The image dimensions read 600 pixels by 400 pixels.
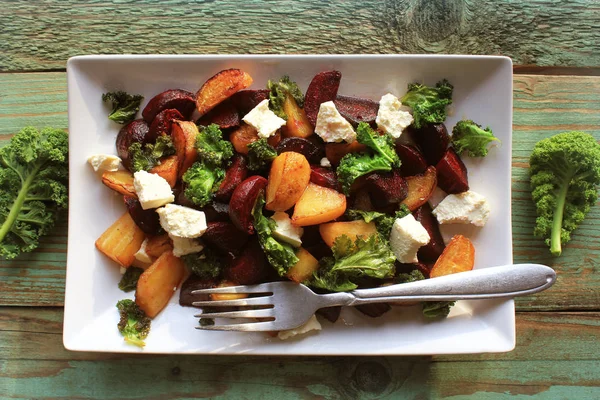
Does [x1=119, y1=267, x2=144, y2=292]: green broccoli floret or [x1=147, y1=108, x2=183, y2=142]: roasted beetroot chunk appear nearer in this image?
[x1=147, y1=108, x2=183, y2=142]: roasted beetroot chunk

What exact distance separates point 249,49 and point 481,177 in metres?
1.11

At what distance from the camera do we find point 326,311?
6.39ft

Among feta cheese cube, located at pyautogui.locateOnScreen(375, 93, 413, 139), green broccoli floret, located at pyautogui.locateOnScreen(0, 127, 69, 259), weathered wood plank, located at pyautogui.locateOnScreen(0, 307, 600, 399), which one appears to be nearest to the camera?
feta cheese cube, located at pyautogui.locateOnScreen(375, 93, 413, 139)

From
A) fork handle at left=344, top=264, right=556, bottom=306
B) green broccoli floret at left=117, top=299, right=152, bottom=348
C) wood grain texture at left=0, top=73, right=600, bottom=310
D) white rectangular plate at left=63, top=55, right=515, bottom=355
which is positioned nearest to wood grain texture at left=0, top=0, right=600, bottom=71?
wood grain texture at left=0, top=73, right=600, bottom=310

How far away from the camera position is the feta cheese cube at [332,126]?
71.0 inches

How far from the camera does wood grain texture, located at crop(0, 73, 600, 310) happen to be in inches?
85.1

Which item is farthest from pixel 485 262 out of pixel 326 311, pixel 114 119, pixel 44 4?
pixel 44 4

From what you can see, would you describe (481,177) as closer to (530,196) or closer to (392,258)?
(530,196)

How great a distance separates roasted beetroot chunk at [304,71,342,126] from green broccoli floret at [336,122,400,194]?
0.17 m

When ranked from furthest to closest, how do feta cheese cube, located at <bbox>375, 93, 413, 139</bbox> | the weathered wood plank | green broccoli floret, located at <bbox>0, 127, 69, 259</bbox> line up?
the weathered wood plank → green broccoli floret, located at <bbox>0, 127, 69, 259</bbox> → feta cheese cube, located at <bbox>375, 93, 413, 139</bbox>

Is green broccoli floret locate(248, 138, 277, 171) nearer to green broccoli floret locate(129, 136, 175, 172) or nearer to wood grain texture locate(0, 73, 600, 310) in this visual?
green broccoli floret locate(129, 136, 175, 172)

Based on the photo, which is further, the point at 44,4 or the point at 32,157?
the point at 44,4

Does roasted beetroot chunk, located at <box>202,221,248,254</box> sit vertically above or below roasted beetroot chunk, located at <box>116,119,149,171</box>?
below

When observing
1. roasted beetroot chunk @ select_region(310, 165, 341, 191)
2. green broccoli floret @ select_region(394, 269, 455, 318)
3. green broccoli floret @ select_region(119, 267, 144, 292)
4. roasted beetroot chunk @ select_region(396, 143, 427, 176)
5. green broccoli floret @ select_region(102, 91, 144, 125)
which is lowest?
green broccoli floret @ select_region(119, 267, 144, 292)
